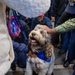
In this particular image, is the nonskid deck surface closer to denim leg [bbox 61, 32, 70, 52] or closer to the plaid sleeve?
denim leg [bbox 61, 32, 70, 52]

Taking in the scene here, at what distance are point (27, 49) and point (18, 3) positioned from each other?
8.60 ft

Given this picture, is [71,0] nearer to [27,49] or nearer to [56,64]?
[27,49]

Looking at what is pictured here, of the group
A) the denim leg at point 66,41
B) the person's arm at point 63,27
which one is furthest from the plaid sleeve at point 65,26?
the denim leg at point 66,41

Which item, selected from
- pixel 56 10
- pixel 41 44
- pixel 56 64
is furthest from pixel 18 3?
pixel 56 10

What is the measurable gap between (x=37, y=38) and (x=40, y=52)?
23cm

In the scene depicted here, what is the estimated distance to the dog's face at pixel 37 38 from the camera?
9.73 ft

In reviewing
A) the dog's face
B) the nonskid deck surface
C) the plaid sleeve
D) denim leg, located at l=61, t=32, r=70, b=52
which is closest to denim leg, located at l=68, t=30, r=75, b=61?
the nonskid deck surface

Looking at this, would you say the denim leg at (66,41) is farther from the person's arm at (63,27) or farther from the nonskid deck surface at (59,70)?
the person's arm at (63,27)

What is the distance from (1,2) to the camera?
0.74 m

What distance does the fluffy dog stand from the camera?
302cm

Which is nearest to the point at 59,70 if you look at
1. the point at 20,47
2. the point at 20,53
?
the point at 20,53

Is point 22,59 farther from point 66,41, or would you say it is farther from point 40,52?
point 66,41

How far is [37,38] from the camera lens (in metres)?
3.04

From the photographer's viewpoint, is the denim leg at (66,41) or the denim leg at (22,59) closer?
the denim leg at (22,59)
